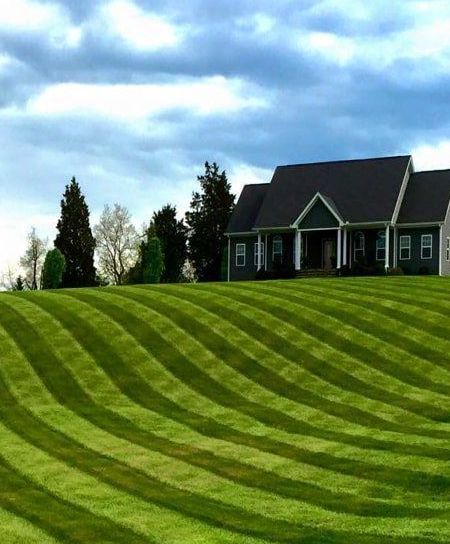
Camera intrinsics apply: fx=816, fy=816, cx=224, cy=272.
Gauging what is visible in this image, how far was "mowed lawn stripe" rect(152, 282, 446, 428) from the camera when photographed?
867 inches

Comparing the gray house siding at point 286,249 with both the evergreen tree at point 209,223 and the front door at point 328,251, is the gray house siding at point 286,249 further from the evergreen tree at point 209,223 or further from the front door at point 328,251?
the evergreen tree at point 209,223

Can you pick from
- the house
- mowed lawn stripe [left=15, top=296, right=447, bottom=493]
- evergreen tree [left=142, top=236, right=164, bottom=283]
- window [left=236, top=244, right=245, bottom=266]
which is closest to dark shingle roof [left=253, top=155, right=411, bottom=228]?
the house

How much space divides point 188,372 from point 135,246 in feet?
A: 251

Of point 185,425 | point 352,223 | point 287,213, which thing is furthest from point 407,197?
point 185,425

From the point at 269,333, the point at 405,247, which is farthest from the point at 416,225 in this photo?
the point at 269,333

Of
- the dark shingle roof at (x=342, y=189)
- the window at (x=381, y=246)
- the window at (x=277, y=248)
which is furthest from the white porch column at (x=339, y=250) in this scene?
the window at (x=277, y=248)

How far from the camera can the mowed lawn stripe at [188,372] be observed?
1802 cm

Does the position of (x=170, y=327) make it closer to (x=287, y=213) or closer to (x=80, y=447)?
(x=80, y=447)

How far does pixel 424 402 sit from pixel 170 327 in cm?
1080

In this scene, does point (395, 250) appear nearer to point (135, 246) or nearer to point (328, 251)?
point (328, 251)

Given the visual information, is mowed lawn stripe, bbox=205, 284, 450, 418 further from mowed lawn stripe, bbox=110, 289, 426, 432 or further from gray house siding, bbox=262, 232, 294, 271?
gray house siding, bbox=262, 232, 294, 271

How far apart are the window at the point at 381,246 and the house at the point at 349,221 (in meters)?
0.08

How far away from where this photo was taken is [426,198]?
6172 cm

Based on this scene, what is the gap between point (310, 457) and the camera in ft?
55.4
